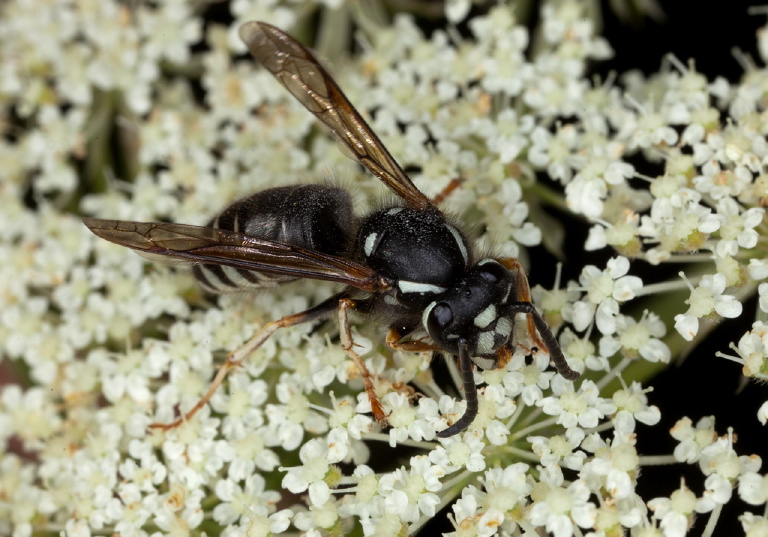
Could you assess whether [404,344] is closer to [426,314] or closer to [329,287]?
[426,314]

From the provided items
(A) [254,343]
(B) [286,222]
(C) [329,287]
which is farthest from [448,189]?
(A) [254,343]

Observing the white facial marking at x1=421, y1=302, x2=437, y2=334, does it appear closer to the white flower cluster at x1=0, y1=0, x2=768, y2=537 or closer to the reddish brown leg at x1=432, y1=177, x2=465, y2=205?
the white flower cluster at x1=0, y1=0, x2=768, y2=537

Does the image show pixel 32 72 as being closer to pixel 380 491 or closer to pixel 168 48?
pixel 168 48

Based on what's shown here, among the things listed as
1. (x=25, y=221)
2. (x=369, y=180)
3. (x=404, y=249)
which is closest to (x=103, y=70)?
(x=25, y=221)

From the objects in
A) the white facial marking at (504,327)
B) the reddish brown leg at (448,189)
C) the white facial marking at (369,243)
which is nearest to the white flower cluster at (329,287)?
the reddish brown leg at (448,189)

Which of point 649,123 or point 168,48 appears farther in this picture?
point 168,48

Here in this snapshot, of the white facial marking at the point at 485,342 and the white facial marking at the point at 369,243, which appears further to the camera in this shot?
the white facial marking at the point at 369,243

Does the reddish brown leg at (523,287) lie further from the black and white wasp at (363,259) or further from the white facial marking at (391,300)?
the white facial marking at (391,300)

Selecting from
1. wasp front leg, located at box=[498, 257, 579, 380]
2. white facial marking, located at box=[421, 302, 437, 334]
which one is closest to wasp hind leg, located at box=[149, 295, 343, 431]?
white facial marking, located at box=[421, 302, 437, 334]
